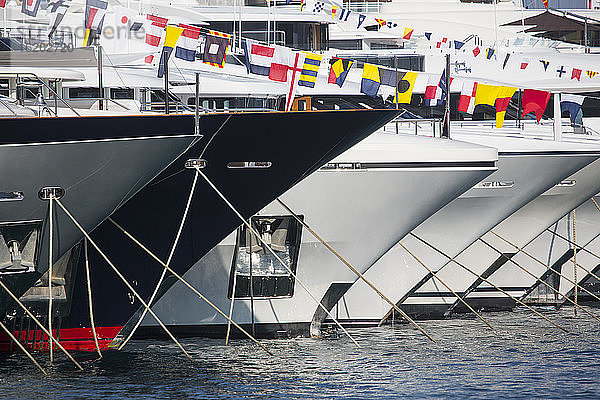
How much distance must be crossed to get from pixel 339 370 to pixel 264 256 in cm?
223

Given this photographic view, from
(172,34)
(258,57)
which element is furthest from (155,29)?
(258,57)

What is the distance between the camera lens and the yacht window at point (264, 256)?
1486 cm

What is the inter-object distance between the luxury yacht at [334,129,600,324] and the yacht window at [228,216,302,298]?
2055 millimetres

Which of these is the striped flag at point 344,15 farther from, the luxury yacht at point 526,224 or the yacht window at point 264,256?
the yacht window at point 264,256

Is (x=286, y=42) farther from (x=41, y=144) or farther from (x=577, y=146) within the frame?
(x=41, y=144)

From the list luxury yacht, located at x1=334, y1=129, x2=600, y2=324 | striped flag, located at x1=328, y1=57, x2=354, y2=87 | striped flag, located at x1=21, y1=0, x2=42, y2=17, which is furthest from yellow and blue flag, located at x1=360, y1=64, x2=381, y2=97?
striped flag, located at x1=21, y1=0, x2=42, y2=17

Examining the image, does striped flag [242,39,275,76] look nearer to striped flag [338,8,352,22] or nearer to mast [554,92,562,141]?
mast [554,92,562,141]

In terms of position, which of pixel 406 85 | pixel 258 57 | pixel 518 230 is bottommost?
pixel 518 230

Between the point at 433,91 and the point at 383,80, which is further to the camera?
the point at 433,91

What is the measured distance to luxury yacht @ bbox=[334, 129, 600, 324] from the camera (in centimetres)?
1684

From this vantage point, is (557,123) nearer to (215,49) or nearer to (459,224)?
(459,224)

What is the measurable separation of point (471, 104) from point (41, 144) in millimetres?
9558

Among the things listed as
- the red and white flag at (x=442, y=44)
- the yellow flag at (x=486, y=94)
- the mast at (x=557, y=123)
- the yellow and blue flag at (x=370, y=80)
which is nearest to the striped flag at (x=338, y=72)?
the yellow and blue flag at (x=370, y=80)

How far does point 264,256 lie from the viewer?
14.9 m
